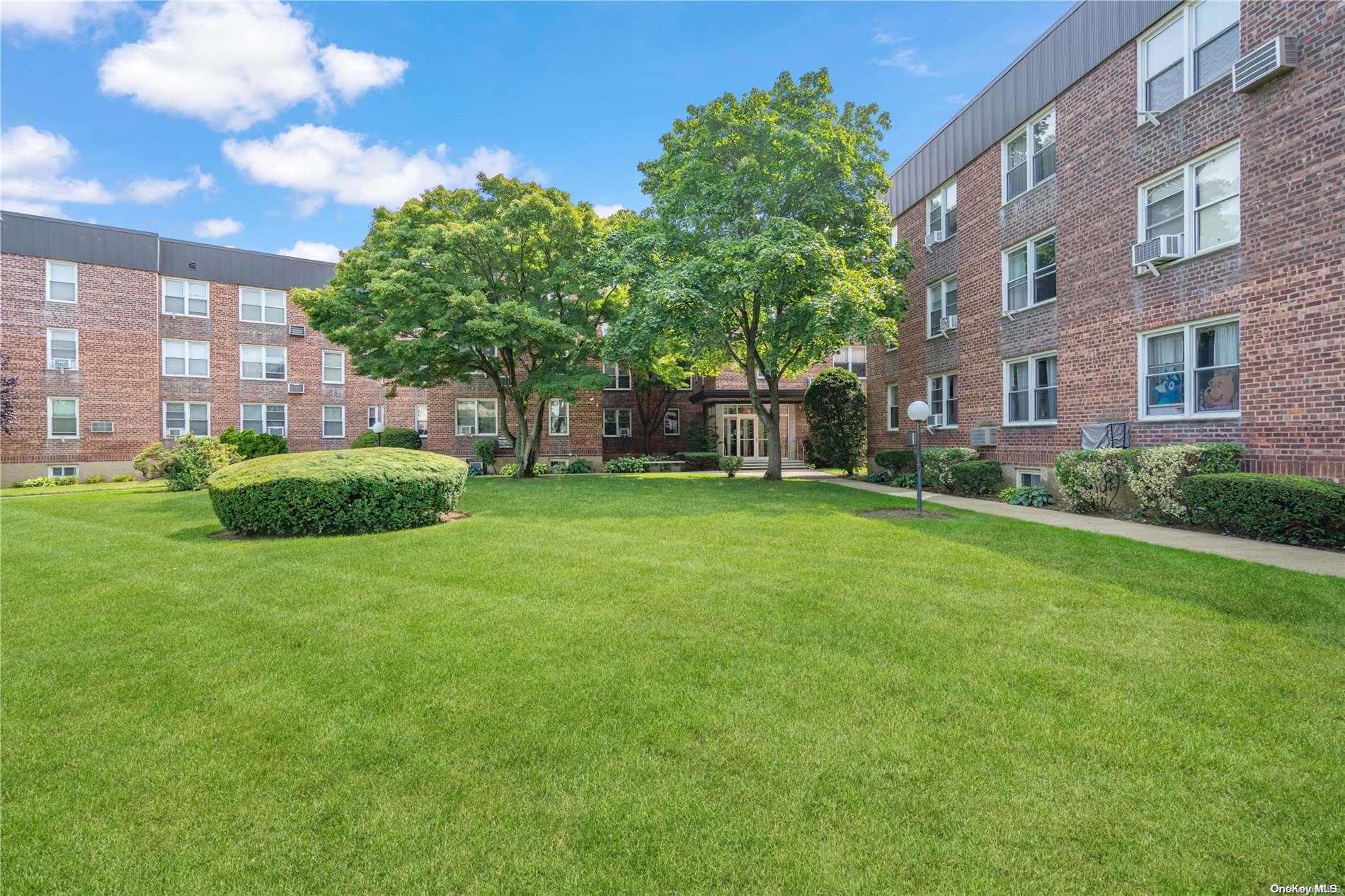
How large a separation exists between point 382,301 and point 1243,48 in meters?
19.5

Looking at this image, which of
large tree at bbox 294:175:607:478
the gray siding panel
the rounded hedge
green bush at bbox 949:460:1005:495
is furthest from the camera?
large tree at bbox 294:175:607:478

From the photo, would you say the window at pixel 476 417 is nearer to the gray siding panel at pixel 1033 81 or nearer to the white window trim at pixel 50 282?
the white window trim at pixel 50 282

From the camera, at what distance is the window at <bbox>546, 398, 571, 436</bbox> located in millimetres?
27578

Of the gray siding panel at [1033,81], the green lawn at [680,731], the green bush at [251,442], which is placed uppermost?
the gray siding panel at [1033,81]

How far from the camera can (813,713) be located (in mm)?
3238

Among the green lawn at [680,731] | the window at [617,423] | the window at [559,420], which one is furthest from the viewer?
the window at [617,423]

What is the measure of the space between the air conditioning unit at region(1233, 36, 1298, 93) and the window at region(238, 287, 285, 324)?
33.7 metres

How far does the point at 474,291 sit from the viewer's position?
17.9 meters

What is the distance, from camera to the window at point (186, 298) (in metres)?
26.2

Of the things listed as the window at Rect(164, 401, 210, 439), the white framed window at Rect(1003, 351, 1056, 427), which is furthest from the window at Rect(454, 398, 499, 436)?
the white framed window at Rect(1003, 351, 1056, 427)

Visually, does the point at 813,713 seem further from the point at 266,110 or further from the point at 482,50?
the point at 266,110

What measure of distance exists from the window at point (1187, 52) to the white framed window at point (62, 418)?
3551 centimetres

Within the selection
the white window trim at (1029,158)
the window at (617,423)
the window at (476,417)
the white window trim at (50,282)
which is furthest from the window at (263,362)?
the white window trim at (1029,158)

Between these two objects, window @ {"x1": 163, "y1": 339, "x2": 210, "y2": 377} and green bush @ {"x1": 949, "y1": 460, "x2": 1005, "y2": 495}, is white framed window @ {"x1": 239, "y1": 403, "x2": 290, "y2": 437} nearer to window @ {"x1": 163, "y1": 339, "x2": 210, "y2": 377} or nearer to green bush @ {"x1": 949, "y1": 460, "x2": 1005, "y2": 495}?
window @ {"x1": 163, "y1": 339, "x2": 210, "y2": 377}
